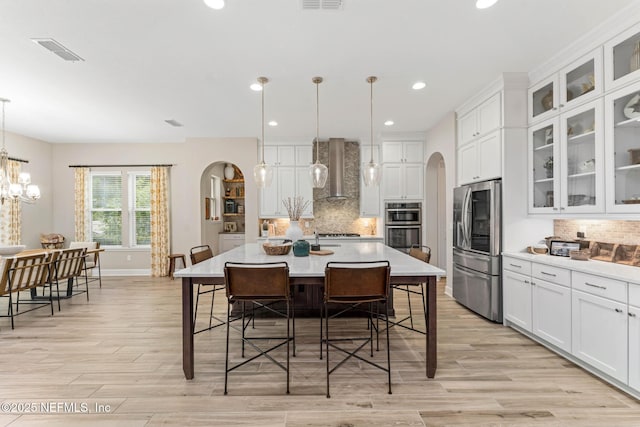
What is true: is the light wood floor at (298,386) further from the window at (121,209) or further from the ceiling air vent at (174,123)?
the window at (121,209)

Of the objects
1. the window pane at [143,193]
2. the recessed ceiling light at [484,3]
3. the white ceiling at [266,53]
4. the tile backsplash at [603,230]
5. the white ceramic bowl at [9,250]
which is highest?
the white ceiling at [266,53]

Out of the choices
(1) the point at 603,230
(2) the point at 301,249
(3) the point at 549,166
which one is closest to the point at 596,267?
(1) the point at 603,230

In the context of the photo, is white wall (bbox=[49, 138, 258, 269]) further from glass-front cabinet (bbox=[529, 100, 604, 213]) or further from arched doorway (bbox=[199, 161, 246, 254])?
glass-front cabinet (bbox=[529, 100, 604, 213])

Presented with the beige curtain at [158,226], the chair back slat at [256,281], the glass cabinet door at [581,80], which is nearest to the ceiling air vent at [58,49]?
the chair back slat at [256,281]

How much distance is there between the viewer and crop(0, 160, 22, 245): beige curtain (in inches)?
226

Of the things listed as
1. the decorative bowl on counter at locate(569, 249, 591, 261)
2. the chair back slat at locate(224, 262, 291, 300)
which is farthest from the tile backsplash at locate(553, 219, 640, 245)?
the chair back slat at locate(224, 262, 291, 300)

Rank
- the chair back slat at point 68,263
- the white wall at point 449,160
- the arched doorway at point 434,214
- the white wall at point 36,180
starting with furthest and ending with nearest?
the arched doorway at point 434,214 → the white wall at point 36,180 → the white wall at point 449,160 → the chair back slat at point 68,263

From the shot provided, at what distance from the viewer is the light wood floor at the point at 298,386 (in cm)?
210

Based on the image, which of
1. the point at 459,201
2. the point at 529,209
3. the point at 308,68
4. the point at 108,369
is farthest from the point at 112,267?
the point at 529,209

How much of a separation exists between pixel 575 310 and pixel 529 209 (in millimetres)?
1339

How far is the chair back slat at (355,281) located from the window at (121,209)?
6115 mm

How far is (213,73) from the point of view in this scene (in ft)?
11.7

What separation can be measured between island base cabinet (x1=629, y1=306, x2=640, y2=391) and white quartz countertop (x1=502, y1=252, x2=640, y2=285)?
8.6 inches

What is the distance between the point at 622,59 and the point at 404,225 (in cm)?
407
